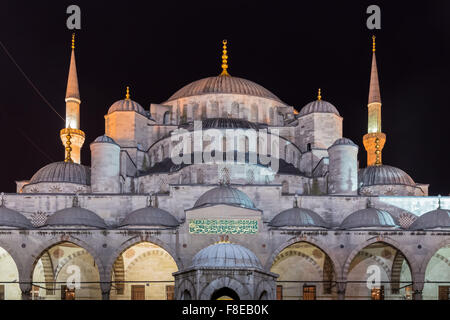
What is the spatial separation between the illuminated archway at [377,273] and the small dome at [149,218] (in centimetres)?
628

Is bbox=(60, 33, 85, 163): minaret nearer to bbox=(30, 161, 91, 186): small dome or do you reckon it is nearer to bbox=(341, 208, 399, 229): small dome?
bbox=(30, 161, 91, 186): small dome

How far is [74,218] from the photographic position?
2681 centimetres

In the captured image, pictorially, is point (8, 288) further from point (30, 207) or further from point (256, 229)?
point (256, 229)

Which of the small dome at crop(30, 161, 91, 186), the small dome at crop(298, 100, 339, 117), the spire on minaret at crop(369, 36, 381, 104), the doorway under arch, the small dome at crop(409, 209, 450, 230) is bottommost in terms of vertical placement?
the doorway under arch

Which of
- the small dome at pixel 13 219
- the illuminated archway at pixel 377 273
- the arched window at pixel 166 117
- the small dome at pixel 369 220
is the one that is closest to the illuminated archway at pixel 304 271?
the illuminated archway at pixel 377 273

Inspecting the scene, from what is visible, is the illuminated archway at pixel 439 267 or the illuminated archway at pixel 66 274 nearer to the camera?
the illuminated archway at pixel 66 274

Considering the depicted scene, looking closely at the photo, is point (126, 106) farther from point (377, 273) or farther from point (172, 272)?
point (377, 273)

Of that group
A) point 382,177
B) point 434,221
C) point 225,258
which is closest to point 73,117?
point 382,177

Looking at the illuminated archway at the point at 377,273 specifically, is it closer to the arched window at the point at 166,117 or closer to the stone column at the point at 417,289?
the stone column at the point at 417,289

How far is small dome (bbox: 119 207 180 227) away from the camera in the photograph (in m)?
26.9

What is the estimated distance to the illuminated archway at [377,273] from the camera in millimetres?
28109

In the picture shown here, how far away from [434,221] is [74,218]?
38.2 ft

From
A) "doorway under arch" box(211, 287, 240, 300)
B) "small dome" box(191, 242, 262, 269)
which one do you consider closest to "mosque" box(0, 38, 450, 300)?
"small dome" box(191, 242, 262, 269)

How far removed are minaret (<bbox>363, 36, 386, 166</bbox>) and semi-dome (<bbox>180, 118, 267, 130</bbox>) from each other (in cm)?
479
